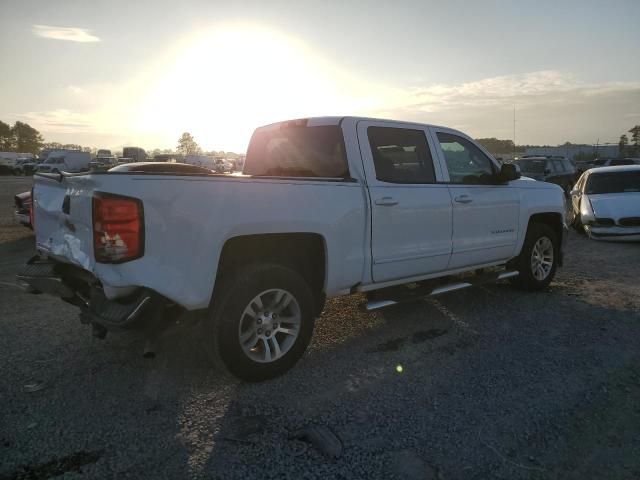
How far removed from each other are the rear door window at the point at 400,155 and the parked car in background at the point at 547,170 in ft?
43.9

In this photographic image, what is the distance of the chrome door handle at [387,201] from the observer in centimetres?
391

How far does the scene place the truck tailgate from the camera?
2883 mm

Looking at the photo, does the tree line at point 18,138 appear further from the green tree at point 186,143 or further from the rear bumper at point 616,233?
the rear bumper at point 616,233

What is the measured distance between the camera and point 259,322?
336 cm

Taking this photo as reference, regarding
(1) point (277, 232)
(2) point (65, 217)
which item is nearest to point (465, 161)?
(1) point (277, 232)

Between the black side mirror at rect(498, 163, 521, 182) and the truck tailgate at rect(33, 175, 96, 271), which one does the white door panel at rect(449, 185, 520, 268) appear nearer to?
the black side mirror at rect(498, 163, 521, 182)

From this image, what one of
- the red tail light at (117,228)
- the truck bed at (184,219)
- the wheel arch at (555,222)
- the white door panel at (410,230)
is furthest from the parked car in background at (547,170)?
the red tail light at (117,228)

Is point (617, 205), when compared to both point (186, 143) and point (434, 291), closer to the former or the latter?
point (434, 291)

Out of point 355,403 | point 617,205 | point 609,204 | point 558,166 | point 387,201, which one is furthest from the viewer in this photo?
point 558,166

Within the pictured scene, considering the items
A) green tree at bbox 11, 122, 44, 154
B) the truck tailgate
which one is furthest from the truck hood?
green tree at bbox 11, 122, 44, 154

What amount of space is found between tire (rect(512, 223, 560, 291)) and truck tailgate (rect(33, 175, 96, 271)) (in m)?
4.84

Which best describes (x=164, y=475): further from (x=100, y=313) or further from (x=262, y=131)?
(x=262, y=131)

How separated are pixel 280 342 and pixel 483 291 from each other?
3491 millimetres

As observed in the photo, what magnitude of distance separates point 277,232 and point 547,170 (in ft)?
52.3
